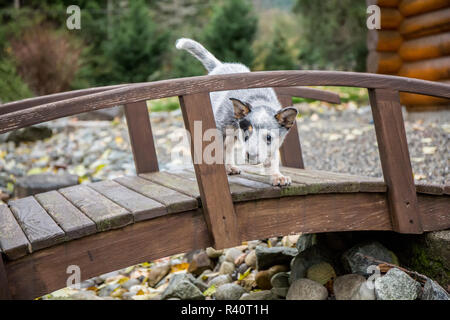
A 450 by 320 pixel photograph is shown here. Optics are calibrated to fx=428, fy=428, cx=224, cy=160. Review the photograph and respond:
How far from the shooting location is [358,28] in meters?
12.1

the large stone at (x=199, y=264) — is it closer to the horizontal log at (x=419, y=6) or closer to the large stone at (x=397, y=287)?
the large stone at (x=397, y=287)

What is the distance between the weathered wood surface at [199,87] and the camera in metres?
Result: 2.16

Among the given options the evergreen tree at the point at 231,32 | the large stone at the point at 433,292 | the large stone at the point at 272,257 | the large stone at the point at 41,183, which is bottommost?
the large stone at the point at 433,292

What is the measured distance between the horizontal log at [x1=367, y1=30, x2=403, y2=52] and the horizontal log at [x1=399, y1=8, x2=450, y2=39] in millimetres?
127

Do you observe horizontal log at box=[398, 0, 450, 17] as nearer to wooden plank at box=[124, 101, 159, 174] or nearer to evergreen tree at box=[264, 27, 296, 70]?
wooden plank at box=[124, 101, 159, 174]

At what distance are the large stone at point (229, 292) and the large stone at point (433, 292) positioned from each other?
1.54 meters

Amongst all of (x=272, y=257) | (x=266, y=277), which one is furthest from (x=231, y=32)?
(x=266, y=277)

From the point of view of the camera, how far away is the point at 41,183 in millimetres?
5805

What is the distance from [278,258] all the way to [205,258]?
0.90 m

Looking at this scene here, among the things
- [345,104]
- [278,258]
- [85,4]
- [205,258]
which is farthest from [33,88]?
[278,258]

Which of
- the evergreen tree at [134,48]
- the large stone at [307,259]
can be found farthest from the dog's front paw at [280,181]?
the evergreen tree at [134,48]

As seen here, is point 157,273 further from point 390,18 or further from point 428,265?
point 390,18

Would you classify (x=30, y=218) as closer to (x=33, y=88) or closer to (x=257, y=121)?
(x=257, y=121)

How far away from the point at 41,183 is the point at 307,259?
387 centimetres
